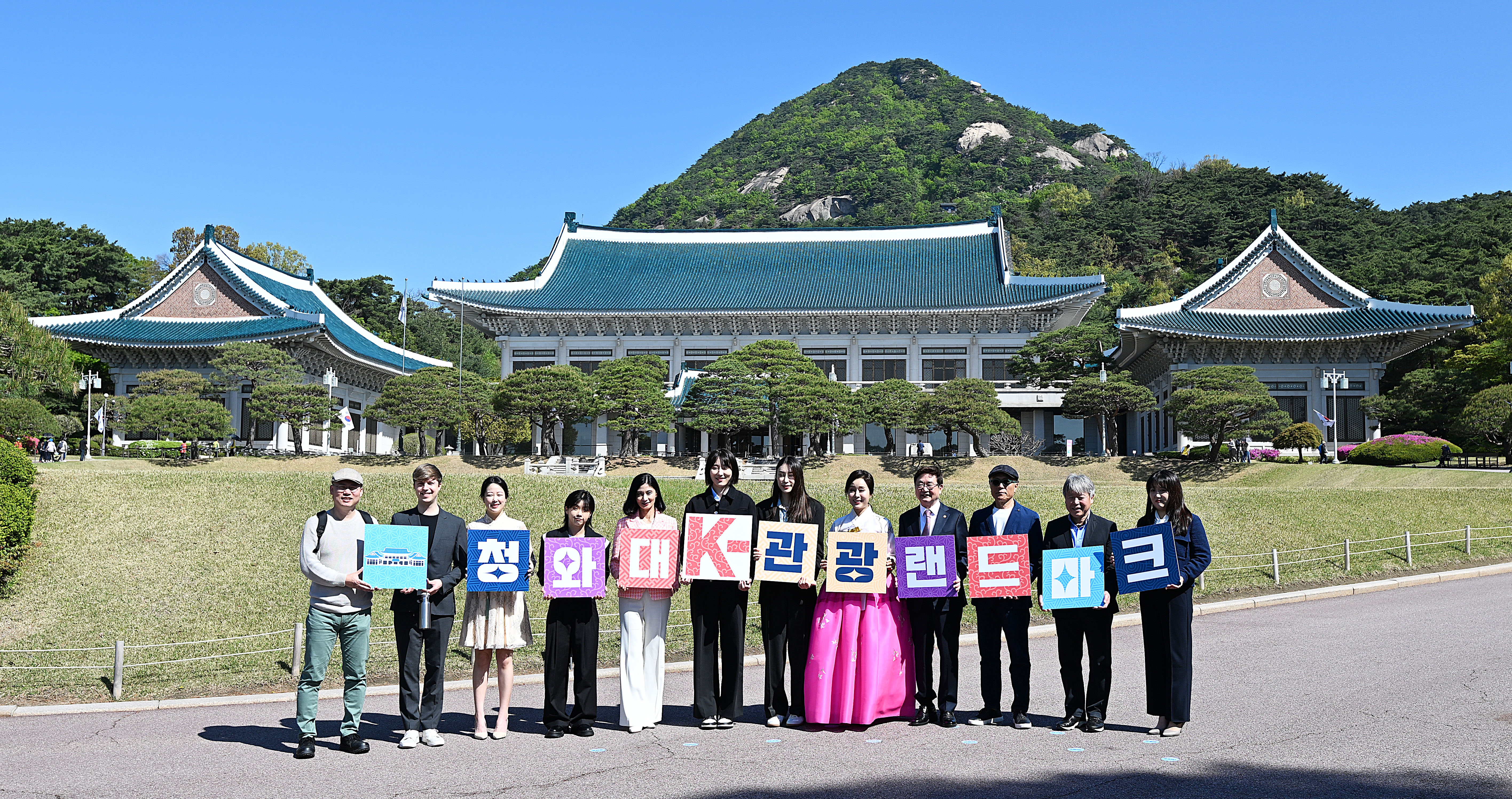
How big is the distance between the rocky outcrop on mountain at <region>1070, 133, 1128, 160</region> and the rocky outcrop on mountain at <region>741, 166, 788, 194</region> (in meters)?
36.5

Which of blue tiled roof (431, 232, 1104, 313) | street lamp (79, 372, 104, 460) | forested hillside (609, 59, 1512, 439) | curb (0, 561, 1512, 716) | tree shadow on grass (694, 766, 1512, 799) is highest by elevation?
forested hillside (609, 59, 1512, 439)

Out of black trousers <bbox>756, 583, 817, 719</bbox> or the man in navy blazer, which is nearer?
the man in navy blazer

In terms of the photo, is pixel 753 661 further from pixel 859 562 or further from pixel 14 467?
pixel 14 467

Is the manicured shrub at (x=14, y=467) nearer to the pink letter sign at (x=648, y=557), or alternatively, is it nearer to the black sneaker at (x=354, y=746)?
the black sneaker at (x=354, y=746)

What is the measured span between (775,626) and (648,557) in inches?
44.3

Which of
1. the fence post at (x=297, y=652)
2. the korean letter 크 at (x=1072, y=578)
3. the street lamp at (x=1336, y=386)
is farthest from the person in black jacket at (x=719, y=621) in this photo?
the street lamp at (x=1336, y=386)

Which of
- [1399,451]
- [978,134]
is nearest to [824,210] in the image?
[978,134]

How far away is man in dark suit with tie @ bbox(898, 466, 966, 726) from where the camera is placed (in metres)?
7.78

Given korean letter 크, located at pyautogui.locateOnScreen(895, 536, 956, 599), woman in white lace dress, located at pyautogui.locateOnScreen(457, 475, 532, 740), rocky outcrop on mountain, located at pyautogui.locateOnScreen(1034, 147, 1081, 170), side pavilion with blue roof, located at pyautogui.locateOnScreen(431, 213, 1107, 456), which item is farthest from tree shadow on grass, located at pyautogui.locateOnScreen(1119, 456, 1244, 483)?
rocky outcrop on mountain, located at pyautogui.locateOnScreen(1034, 147, 1081, 170)

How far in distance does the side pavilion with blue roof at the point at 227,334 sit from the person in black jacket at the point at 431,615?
114ft

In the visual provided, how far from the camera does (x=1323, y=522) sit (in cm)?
2072

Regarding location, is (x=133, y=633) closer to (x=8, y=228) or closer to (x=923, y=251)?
(x=923, y=251)

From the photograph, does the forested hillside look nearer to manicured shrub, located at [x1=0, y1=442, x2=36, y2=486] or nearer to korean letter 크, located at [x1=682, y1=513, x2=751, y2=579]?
korean letter 크, located at [x1=682, y1=513, x2=751, y2=579]

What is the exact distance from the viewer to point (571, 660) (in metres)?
7.91
